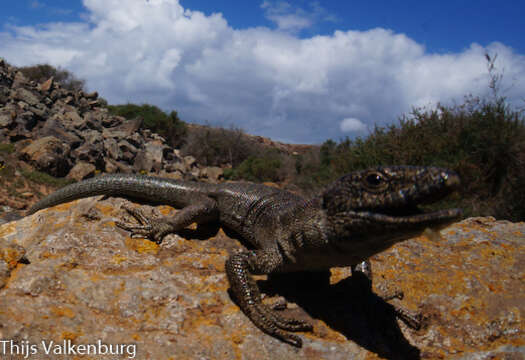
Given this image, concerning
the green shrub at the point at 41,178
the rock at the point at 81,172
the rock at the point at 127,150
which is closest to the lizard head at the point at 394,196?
the green shrub at the point at 41,178

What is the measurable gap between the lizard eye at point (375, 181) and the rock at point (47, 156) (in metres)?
15.9

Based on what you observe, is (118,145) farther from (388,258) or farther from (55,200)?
(388,258)

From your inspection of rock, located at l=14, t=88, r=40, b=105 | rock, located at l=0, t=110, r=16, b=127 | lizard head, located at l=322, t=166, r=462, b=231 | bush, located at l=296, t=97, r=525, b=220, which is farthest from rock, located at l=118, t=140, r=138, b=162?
lizard head, located at l=322, t=166, r=462, b=231

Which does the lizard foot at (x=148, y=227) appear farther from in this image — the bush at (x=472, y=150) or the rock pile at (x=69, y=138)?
the rock pile at (x=69, y=138)

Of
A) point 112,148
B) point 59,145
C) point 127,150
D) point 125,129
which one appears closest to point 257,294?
point 59,145

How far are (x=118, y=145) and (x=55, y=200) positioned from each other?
16.9 m

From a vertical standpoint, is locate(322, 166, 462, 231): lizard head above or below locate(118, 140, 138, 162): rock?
below

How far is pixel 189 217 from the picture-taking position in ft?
15.7

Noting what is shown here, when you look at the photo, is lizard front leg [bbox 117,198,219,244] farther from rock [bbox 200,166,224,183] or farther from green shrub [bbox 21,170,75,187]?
rock [bbox 200,166,224,183]

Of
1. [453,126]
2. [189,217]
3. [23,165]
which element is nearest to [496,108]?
[453,126]

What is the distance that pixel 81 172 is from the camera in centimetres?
1620

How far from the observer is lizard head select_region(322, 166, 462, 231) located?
8.08 feet

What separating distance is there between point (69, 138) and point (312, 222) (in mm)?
19149

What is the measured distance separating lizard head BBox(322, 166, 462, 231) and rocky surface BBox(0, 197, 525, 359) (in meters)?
0.18
